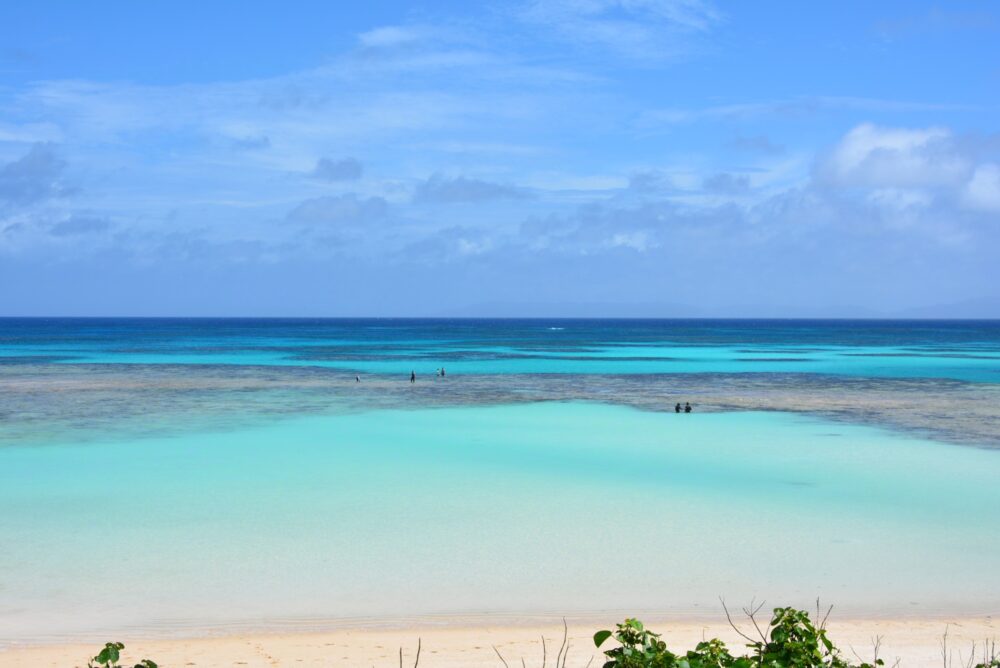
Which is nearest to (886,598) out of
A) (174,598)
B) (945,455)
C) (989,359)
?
(174,598)

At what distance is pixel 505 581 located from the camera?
11000mm

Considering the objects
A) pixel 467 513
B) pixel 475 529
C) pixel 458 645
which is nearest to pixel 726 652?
pixel 458 645

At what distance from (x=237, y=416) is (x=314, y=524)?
14968 mm

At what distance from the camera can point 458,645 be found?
29.1 ft

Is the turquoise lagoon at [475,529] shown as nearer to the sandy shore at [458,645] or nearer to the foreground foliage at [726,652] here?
the sandy shore at [458,645]

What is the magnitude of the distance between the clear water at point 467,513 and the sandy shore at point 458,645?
47 cm

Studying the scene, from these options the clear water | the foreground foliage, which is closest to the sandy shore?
the clear water

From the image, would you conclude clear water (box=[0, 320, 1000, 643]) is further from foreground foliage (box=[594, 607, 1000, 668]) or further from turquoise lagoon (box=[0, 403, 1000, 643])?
foreground foliage (box=[594, 607, 1000, 668])

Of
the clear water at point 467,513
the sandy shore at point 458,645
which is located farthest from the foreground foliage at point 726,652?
the clear water at point 467,513

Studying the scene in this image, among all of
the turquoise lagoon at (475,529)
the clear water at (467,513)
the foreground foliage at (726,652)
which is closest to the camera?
the foreground foliage at (726,652)

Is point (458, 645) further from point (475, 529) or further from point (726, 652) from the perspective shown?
point (726, 652)

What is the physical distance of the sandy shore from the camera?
8.36 meters

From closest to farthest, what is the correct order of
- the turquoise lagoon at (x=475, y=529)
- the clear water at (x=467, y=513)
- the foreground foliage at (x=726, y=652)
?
the foreground foliage at (x=726, y=652), the turquoise lagoon at (x=475, y=529), the clear water at (x=467, y=513)

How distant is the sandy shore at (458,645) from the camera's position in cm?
836
